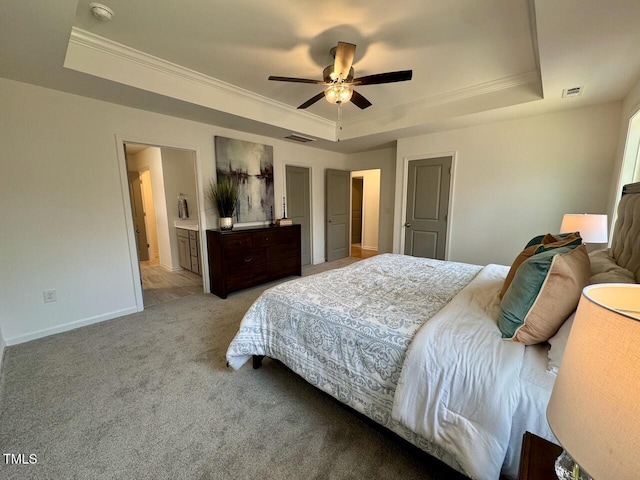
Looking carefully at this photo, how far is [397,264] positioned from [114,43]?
323 centimetres

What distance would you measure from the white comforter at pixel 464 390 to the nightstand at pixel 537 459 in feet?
0.49

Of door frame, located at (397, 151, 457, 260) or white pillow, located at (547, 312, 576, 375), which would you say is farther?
door frame, located at (397, 151, 457, 260)

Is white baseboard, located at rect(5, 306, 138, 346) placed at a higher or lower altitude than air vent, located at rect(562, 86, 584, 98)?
lower

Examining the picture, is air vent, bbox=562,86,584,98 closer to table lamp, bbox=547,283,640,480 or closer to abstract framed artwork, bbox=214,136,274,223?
table lamp, bbox=547,283,640,480

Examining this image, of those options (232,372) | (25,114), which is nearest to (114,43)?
(25,114)

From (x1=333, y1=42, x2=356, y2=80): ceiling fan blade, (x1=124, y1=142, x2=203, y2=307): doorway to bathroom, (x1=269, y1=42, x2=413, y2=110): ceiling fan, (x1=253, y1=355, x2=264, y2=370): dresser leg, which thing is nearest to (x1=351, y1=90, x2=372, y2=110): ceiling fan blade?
(x1=269, y1=42, x2=413, y2=110): ceiling fan

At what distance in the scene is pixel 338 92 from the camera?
2.40 meters

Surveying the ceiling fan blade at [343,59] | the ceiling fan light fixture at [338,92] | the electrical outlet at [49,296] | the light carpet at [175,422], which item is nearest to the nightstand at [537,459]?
the light carpet at [175,422]

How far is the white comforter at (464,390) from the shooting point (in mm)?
942

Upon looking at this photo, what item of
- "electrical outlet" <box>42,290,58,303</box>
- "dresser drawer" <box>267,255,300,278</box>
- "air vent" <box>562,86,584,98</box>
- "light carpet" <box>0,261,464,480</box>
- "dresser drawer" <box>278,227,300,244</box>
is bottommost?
"light carpet" <box>0,261,464,480</box>

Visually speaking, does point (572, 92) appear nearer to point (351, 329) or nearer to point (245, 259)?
point (351, 329)

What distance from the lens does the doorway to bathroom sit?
439cm

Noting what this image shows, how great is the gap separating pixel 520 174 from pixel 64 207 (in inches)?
208

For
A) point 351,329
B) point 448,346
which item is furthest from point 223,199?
point 448,346
